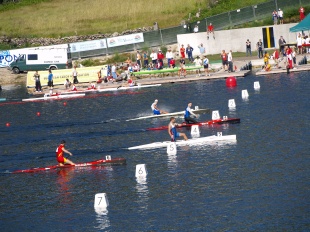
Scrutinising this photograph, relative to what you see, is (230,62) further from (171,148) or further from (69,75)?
(171,148)

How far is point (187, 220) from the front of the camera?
37594 mm

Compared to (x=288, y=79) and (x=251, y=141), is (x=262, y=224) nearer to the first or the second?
(x=251, y=141)


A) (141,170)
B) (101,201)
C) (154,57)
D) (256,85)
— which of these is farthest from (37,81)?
(101,201)

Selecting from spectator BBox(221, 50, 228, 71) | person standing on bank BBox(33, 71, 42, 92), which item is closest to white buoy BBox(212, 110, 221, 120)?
spectator BBox(221, 50, 228, 71)

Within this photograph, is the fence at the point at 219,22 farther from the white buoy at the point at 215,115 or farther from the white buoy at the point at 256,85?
the white buoy at the point at 215,115

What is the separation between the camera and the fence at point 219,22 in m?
95.4

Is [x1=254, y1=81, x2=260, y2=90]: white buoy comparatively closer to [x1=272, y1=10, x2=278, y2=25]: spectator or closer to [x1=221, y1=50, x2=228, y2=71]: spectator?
[x1=221, y1=50, x2=228, y2=71]: spectator

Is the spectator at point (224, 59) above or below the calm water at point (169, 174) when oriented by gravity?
above

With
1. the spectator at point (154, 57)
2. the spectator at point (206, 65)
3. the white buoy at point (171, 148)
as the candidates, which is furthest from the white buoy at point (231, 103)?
the spectator at point (154, 57)

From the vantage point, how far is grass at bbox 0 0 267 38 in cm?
10875

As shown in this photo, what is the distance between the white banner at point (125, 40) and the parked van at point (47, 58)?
570 cm

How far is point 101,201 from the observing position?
132 ft

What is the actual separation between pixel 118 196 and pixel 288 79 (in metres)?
36.0

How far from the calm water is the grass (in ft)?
132
